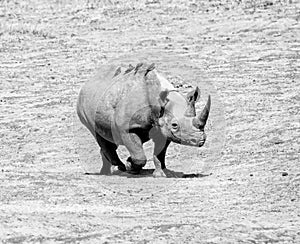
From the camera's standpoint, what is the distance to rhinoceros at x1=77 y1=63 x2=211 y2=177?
460 inches

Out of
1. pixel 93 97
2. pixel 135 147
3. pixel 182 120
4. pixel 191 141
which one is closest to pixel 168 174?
pixel 135 147

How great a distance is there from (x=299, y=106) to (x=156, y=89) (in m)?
4.76

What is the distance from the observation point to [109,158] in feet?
42.8

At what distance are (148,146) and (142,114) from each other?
3085 millimetres

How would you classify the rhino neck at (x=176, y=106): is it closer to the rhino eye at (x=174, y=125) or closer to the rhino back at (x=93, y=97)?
the rhino eye at (x=174, y=125)

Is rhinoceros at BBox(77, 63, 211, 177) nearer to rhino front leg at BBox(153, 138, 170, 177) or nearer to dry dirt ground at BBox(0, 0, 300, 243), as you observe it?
rhino front leg at BBox(153, 138, 170, 177)

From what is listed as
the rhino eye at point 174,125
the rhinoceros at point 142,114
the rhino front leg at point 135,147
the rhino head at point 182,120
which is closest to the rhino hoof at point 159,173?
the rhinoceros at point 142,114

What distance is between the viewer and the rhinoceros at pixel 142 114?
A: 460 inches

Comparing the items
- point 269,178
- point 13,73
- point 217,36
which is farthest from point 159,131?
point 217,36

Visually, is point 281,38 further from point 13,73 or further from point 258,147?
point 258,147

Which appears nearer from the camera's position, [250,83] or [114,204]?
[114,204]

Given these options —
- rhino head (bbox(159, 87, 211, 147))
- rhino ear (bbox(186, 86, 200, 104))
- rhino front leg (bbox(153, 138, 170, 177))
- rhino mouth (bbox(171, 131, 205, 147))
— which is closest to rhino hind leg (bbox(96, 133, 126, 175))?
rhino front leg (bbox(153, 138, 170, 177))

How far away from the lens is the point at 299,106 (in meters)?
16.0

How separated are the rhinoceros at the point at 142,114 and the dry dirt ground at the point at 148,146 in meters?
0.52
